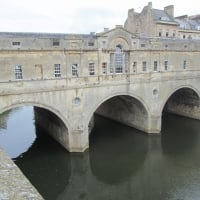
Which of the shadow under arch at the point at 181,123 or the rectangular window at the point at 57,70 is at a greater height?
the rectangular window at the point at 57,70

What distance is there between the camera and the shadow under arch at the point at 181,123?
2686 cm

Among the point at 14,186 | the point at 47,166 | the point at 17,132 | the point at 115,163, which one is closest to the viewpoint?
the point at 14,186

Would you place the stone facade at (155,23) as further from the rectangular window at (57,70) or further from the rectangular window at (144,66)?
the rectangular window at (57,70)

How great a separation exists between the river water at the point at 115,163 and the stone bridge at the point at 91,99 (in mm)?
1620

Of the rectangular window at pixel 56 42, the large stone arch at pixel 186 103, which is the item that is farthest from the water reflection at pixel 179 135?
the rectangular window at pixel 56 42

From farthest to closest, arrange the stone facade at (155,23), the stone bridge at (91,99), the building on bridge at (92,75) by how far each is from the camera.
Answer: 1. the stone facade at (155,23)
2. the stone bridge at (91,99)
3. the building on bridge at (92,75)

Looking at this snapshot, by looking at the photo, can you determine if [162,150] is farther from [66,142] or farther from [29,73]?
[29,73]

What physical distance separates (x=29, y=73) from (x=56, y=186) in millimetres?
9732

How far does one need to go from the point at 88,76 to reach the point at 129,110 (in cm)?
987

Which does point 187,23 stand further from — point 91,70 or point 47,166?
point 47,166

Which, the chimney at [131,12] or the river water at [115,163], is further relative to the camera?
the chimney at [131,12]

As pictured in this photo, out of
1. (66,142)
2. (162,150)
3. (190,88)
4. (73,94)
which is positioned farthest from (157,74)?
(66,142)

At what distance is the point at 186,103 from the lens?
36531 mm

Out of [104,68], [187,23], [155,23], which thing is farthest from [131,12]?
[104,68]
